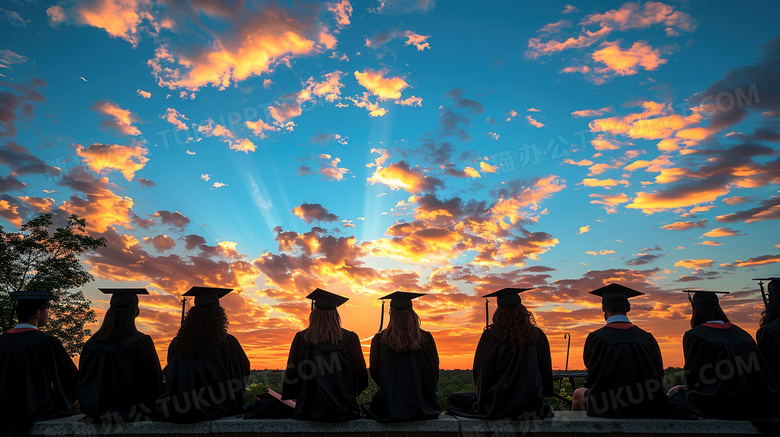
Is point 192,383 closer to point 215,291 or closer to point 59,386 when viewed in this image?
point 215,291

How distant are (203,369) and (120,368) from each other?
5.16 feet

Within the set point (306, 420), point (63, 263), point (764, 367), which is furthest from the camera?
point (63, 263)

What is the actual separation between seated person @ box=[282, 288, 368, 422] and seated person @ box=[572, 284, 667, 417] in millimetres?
3732

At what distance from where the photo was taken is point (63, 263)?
29.4 metres

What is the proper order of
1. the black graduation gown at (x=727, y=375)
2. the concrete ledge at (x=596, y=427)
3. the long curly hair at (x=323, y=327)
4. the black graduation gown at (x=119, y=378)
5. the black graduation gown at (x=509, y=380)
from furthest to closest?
1. the black graduation gown at (x=119, y=378)
2. the long curly hair at (x=323, y=327)
3. the black graduation gown at (x=727, y=375)
4. the black graduation gown at (x=509, y=380)
5. the concrete ledge at (x=596, y=427)

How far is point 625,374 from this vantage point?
7.66 metres

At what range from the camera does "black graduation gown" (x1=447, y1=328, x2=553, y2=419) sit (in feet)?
24.3

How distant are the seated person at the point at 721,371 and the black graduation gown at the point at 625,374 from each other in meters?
0.77

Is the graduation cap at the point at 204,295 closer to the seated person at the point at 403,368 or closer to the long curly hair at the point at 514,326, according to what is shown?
the seated person at the point at 403,368

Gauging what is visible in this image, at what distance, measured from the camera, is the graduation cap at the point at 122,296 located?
841 cm

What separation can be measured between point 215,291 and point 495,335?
4.71 m

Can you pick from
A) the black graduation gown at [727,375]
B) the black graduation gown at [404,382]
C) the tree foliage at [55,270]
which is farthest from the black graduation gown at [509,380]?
the tree foliage at [55,270]

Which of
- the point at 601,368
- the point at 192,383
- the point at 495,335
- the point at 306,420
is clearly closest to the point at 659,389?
the point at 601,368

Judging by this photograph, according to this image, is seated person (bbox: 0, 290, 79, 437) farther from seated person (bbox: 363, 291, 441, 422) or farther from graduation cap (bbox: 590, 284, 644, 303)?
graduation cap (bbox: 590, 284, 644, 303)
